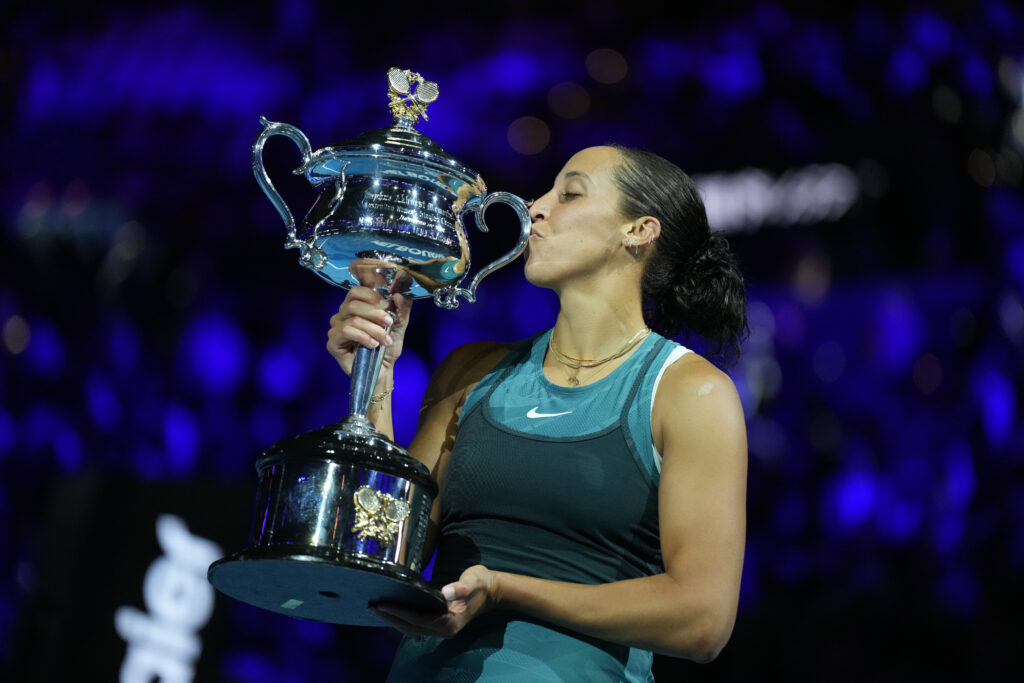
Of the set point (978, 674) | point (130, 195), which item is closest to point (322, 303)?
point (130, 195)

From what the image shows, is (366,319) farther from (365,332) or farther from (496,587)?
(496,587)

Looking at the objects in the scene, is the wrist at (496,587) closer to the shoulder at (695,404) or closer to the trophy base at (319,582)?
the trophy base at (319,582)

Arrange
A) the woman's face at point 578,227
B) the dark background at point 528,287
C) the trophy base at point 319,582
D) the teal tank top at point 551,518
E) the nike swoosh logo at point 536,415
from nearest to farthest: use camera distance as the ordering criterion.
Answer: the trophy base at point 319,582, the teal tank top at point 551,518, the nike swoosh logo at point 536,415, the woman's face at point 578,227, the dark background at point 528,287

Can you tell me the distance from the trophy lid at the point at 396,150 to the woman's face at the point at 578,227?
0.15 m

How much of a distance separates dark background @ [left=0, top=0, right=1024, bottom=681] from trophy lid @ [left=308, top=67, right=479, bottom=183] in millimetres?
1524

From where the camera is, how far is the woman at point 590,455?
46.2 inches

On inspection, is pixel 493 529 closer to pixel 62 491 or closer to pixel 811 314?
pixel 62 491

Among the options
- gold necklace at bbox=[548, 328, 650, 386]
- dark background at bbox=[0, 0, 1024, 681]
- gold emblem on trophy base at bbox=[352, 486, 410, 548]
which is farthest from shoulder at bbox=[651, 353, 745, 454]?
dark background at bbox=[0, 0, 1024, 681]

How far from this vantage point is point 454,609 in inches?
43.8

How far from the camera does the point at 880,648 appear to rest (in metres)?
3.33

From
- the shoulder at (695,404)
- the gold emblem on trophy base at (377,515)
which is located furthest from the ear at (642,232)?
the gold emblem on trophy base at (377,515)

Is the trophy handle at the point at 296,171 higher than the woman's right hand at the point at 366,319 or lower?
higher

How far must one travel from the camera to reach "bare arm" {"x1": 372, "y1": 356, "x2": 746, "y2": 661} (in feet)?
3.79

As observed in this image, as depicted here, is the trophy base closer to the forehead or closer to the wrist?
the wrist
